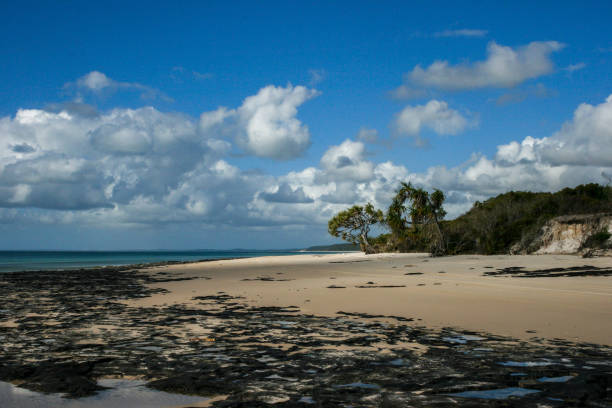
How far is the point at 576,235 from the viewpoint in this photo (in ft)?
71.7

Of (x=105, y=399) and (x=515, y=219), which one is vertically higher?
(x=515, y=219)

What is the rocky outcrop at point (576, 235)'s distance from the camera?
20.2 metres

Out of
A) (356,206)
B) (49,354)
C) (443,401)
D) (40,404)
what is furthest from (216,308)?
(356,206)

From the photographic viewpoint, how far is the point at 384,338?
5.74 meters

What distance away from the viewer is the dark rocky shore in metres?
3.53

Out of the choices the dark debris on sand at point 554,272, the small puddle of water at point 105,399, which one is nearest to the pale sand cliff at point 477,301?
the dark debris on sand at point 554,272

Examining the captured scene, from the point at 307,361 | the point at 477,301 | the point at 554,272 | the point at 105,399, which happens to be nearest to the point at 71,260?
the point at 554,272

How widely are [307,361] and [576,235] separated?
2144 cm

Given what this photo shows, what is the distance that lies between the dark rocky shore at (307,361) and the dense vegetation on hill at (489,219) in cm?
2095

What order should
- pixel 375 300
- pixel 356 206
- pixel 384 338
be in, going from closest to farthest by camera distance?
1. pixel 384 338
2. pixel 375 300
3. pixel 356 206

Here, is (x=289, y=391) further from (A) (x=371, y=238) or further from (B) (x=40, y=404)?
(A) (x=371, y=238)

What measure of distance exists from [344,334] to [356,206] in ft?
115

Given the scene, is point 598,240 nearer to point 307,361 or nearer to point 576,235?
point 576,235

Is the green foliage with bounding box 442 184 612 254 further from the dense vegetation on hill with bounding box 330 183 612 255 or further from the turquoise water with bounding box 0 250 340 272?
the turquoise water with bounding box 0 250 340 272
